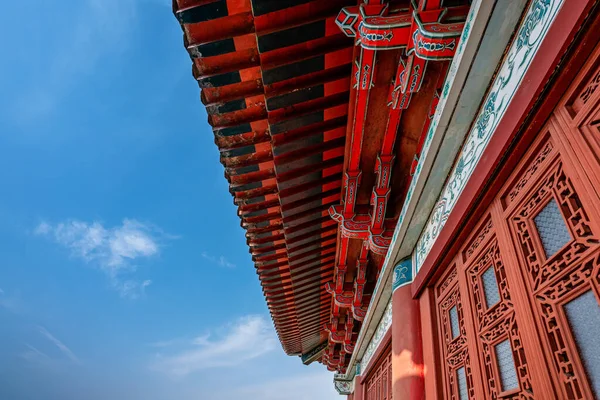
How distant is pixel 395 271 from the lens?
378 cm

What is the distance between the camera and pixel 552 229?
5.29 ft

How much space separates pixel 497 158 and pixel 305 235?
3.24m

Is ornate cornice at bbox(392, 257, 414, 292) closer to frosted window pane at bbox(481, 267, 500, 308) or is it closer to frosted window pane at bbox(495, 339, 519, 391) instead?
frosted window pane at bbox(481, 267, 500, 308)

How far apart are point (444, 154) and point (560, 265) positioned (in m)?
1.16

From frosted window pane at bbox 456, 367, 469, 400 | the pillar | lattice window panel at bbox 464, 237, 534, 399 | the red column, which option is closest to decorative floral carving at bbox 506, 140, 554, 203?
lattice window panel at bbox 464, 237, 534, 399

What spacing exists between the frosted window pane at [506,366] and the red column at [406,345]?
3.88 ft

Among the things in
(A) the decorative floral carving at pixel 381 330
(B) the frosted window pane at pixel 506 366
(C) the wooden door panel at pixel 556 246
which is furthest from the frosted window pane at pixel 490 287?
(A) the decorative floral carving at pixel 381 330

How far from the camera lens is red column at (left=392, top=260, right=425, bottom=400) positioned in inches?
116

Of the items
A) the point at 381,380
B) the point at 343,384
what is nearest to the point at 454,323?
the point at 381,380

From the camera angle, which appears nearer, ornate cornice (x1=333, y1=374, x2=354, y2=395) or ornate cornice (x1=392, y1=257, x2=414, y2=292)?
ornate cornice (x1=392, y1=257, x2=414, y2=292)

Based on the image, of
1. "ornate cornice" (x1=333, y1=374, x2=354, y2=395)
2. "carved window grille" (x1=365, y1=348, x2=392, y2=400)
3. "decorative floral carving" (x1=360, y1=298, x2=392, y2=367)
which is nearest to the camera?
"decorative floral carving" (x1=360, y1=298, x2=392, y2=367)

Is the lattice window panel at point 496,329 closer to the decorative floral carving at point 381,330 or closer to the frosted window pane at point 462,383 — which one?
the frosted window pane at point 462,383

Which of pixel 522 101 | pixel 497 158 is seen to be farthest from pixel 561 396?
pixel 522 101

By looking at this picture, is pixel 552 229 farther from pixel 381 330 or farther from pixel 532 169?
pixel 381 330
